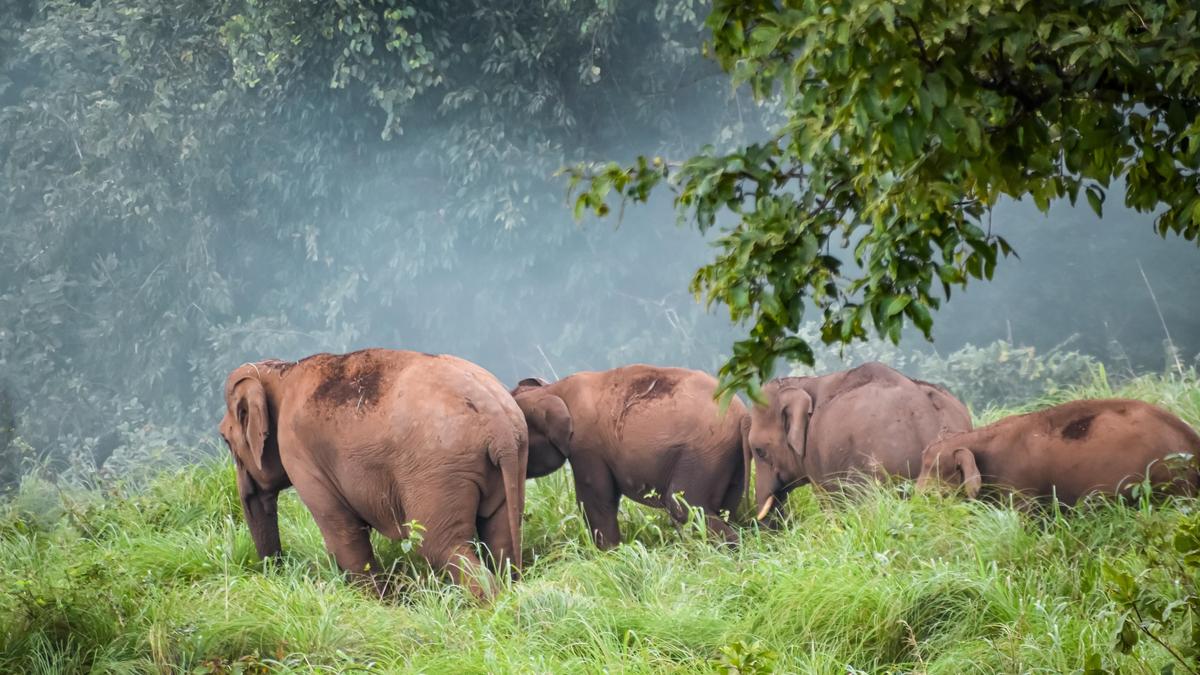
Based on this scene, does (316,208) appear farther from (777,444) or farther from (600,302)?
(777,444)

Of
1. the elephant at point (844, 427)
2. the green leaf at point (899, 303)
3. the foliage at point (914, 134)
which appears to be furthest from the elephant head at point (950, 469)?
the green leaf at point (899, 303)

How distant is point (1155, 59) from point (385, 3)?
34.8 ft

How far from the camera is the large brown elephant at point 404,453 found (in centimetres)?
599

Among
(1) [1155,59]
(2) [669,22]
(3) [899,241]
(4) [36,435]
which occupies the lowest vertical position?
(4) [36,435]

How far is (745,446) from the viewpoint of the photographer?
6812mm

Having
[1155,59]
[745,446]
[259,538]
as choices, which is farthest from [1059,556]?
[259,538]

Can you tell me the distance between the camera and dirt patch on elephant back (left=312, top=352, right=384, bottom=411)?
6.10 metres

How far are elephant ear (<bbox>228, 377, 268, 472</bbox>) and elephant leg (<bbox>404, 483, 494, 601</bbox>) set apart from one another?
80cm

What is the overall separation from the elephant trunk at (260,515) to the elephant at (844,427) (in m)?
2.21

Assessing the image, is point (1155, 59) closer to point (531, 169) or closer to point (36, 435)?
point (531, 169)

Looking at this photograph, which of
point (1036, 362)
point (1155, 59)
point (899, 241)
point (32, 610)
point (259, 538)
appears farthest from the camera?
point (1036, 362)

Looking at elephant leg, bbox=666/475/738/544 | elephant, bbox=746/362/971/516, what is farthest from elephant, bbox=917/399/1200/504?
elephant leg, bbox=666/475/738/544

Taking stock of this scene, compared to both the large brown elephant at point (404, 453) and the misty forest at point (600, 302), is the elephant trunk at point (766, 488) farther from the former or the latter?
the large brown elephant at point (404, 453)

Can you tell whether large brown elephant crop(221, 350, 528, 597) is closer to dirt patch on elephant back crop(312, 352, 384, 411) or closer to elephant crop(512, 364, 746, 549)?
dirt patch on elephant back crop(312, 352, 384, 411)
